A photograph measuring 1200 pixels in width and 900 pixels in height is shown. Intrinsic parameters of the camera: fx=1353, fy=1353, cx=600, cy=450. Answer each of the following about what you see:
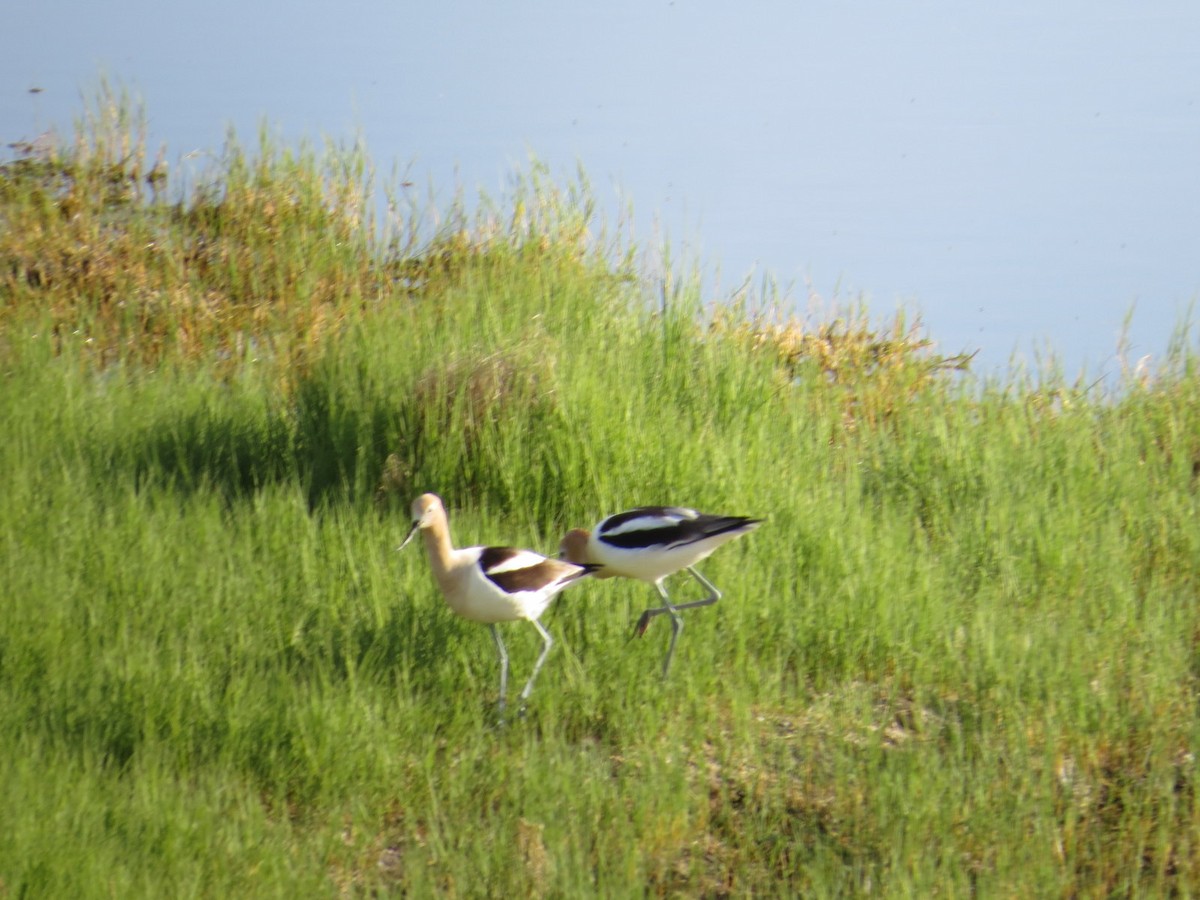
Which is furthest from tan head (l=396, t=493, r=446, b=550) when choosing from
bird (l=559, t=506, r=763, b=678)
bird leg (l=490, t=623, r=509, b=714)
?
bird (l=559, t=506, r=763, b=678)

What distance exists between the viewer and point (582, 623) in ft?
18.6

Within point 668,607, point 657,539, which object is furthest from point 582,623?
point 657,539

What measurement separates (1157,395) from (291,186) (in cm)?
681

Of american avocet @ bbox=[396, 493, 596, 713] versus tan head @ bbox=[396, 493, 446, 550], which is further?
tan head @ bbox=[396, 493, 446, 550]

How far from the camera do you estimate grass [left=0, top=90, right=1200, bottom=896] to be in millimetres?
4395

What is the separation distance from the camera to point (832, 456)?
752 cm

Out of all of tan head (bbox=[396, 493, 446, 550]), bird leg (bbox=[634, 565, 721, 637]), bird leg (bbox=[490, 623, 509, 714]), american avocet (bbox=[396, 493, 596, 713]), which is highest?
tan head (bbox=[396, 493, 446, 550])

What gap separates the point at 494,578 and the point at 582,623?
2.76 feet

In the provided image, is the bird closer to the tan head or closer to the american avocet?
the american avocet

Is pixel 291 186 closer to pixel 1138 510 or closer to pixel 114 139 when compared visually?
pixel 114 139

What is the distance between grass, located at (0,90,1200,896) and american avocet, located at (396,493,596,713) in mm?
308

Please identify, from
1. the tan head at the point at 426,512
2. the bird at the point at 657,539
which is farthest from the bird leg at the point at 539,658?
the tan head at the point at 426,512

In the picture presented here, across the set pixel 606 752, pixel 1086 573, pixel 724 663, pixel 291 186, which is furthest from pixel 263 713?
pixel 291 186

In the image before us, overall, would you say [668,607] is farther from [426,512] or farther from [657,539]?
[426,512]
